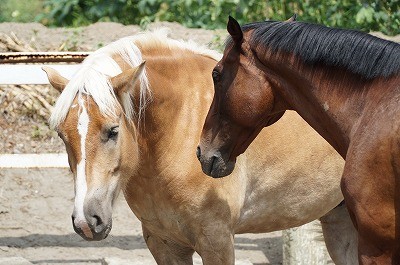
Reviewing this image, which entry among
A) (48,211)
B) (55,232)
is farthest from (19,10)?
(55,232)

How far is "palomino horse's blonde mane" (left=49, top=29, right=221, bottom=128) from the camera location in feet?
14.5

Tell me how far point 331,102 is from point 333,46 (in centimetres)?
24

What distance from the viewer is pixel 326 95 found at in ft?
13.0

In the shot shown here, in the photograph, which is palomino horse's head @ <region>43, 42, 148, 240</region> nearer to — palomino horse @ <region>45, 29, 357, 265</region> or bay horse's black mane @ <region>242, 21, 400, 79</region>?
palomino horse @ <region>45, 29, 357, 265</region>

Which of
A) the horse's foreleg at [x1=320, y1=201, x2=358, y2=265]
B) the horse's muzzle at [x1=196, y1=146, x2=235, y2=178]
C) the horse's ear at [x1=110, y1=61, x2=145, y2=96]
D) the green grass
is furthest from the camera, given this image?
the green grass

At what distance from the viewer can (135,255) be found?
7070mm

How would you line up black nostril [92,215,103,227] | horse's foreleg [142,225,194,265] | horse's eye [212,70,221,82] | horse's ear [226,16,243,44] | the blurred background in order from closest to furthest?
1. horse's ear [226,16,243,44]
2. horse's eye [212,70,221,82]
3. black nostril [92,215,103,227]
4. horse's foreleg [142,225,194,265]
5. the blurred background

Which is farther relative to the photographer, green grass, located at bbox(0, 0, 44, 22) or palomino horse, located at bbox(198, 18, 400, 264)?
green grass, located at bbox(0, 0, 44, 22)

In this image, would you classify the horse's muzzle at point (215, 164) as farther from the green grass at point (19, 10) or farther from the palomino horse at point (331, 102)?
the green grass at point (19, 10)

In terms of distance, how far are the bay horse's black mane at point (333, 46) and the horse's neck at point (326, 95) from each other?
46mm

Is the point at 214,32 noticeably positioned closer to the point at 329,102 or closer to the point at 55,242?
the point at 55,242

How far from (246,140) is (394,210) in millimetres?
850

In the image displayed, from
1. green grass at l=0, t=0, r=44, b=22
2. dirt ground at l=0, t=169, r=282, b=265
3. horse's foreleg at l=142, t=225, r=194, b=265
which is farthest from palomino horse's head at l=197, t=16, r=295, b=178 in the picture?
green grass at l=0, t=0, r=44, b=22

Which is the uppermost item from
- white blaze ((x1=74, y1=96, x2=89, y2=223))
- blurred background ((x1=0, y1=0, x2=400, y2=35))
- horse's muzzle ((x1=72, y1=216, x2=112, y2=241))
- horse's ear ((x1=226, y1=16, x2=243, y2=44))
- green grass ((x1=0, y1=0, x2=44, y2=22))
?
horse's ear ((x1=226, y1=16, x2=243, y2=44))
